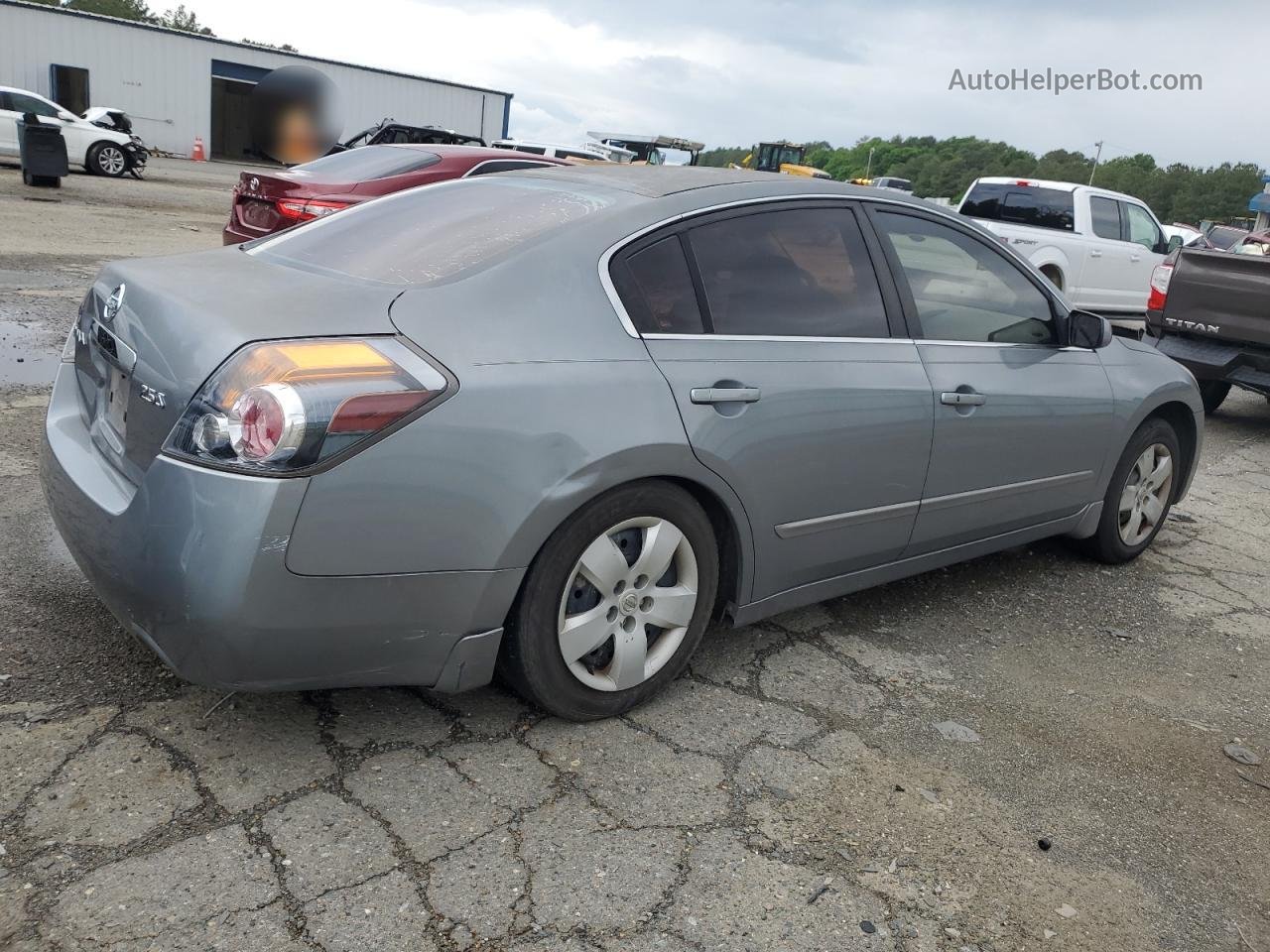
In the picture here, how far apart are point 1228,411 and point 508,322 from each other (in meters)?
8.76

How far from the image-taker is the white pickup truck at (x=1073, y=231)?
12.3 metres

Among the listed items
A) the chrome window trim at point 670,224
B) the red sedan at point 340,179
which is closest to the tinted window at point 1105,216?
the red sedan at point 340,179

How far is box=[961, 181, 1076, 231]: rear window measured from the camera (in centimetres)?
1261

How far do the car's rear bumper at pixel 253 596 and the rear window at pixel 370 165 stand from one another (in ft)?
20.7

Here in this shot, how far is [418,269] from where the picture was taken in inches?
113

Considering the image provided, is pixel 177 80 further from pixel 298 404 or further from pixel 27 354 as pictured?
pixel 298 404

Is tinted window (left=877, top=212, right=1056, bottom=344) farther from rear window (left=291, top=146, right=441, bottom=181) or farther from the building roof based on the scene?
the building roof

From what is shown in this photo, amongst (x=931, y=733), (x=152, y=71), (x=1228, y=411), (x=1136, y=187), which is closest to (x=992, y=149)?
(x=1136, y=187)

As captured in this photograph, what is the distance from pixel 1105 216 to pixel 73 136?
61.8 ft

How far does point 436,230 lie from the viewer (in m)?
3.15

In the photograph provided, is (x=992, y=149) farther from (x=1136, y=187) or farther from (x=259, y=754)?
(x=259, y=754)

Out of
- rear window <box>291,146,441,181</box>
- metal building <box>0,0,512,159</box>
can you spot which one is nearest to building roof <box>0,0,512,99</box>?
metal building <box>0,0,512,159</box>

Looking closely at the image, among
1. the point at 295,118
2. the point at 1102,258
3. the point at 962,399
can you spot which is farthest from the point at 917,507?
the point at 295,118

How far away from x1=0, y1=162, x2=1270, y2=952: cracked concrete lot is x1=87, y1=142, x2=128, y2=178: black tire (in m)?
20.6
